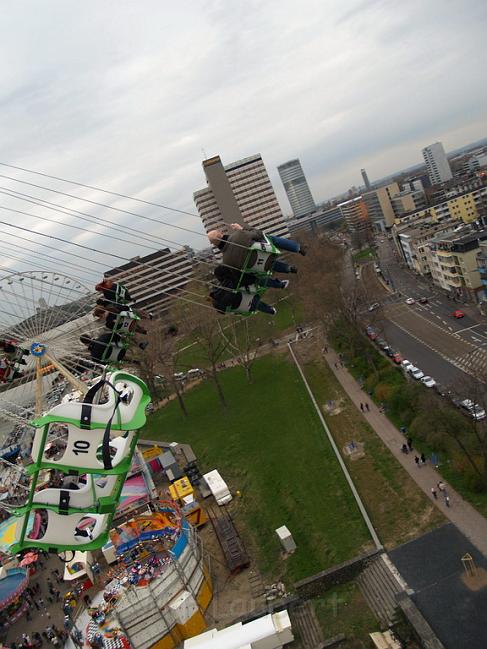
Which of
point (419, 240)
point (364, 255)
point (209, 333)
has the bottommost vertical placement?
point (364, 255)

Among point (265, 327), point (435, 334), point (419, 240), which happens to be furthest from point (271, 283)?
point (419, 240)

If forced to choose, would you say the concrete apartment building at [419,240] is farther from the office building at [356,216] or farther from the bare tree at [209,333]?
the office building at [356,216]

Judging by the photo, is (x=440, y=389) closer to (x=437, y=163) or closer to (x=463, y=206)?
(x=463, y=206)

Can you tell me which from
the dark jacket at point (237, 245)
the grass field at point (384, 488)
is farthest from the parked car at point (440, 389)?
the dark jacket at point (237, 245)

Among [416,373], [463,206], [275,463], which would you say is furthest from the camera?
[463,206]

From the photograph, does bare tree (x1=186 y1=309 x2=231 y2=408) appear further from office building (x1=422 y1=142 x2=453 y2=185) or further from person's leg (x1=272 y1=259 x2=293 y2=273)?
office building (x1=422 y1=142 x2=453 y2=185)

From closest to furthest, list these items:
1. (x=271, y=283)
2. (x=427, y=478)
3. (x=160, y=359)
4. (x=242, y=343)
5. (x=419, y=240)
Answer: (x=271, y=283) < (x=427, y=478) < (x=160, y=359) < (x=242, y=343) < (x=419, y=240)

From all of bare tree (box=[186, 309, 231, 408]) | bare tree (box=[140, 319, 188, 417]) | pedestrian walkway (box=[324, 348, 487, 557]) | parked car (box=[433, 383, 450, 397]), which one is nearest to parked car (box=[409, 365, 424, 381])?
parked car (box=[433, 383, 450, 397])
